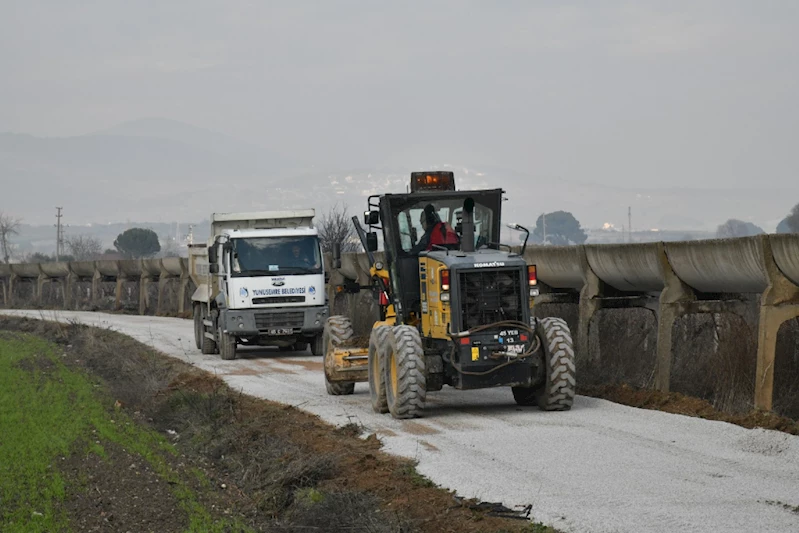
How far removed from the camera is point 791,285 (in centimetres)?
1415

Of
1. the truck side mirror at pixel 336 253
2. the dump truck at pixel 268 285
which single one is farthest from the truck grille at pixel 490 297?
the dump truck at pixel 268 285

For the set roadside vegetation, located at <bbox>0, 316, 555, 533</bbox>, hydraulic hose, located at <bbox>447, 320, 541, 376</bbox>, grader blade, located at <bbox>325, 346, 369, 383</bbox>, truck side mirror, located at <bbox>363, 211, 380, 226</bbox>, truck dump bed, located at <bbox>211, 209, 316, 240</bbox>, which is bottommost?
roadside vegetation, located at <bbox>0, 316, 555, 533</bbox>

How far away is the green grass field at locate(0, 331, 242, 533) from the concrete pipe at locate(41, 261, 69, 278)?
4056 centimetres

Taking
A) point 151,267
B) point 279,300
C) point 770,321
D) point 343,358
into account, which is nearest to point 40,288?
point 151,267

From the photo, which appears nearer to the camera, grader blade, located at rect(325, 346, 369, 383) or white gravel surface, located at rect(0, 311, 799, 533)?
white gravel surface, located at rect(0, 311, 799, 533)

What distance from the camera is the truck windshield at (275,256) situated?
994 inches

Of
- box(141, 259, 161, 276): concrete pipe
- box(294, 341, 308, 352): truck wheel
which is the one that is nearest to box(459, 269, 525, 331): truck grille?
box(294, 341, 308, 352): truck wheel

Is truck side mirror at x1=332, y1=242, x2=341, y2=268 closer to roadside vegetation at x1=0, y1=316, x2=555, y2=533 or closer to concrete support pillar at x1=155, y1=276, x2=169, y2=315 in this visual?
roadside vegetation at x1=0, y1=316, x2=555, y2=533

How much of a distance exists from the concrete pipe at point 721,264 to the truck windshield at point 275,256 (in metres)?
9.97

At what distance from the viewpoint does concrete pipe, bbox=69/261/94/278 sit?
200 feet

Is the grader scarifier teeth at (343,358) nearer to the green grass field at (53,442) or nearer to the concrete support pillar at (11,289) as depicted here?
the green grass field at (53,442)

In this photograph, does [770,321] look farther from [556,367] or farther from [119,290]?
[119,290]

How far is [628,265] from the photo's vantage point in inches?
746

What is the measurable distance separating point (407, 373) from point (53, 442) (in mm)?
4448
